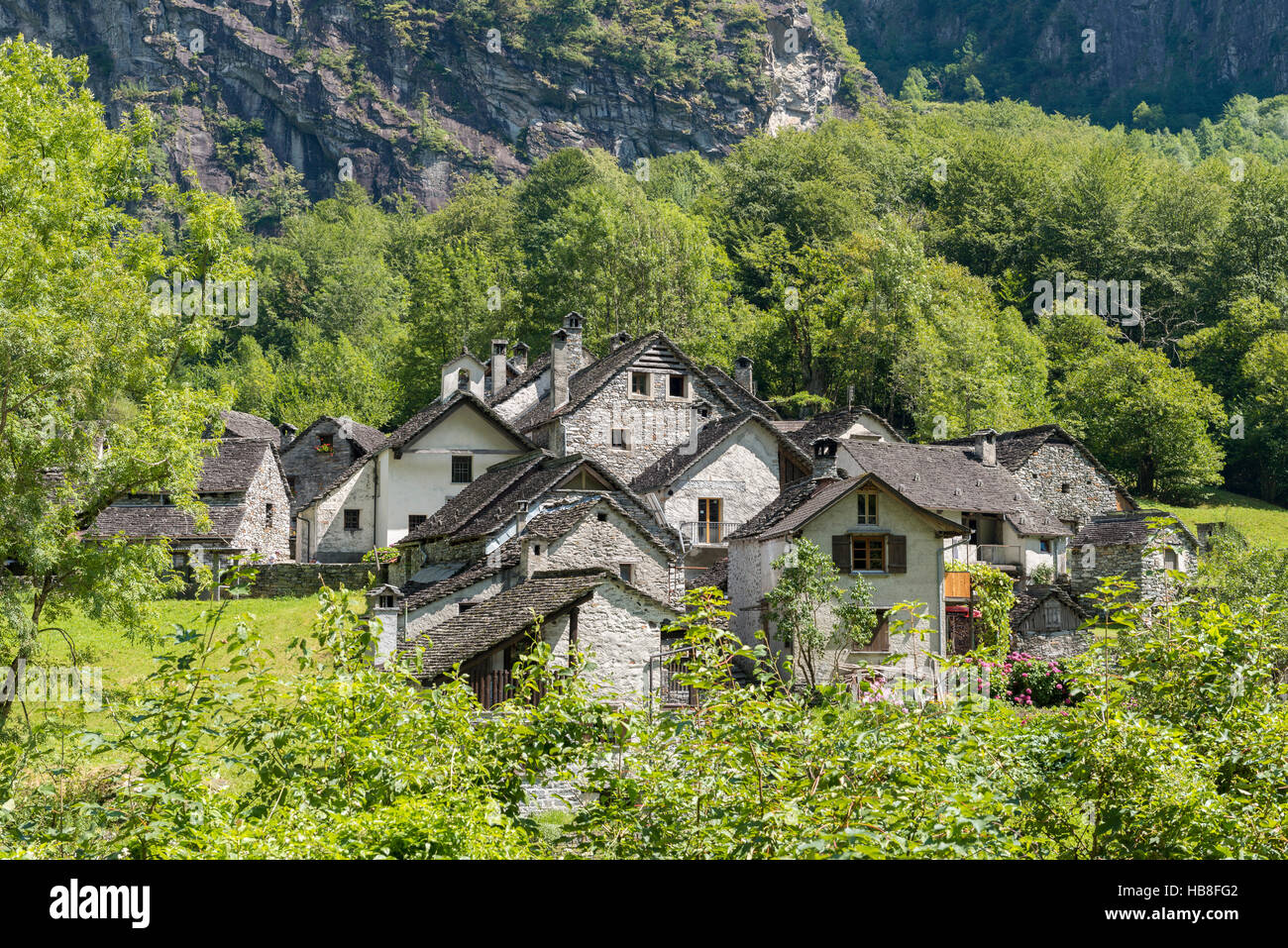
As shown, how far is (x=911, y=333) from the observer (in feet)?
225

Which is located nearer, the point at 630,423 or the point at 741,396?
the point at 630,423

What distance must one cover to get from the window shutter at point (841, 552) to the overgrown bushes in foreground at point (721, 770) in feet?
79.5

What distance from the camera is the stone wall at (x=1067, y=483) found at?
5050cm

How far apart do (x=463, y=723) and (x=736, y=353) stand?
2451 inches

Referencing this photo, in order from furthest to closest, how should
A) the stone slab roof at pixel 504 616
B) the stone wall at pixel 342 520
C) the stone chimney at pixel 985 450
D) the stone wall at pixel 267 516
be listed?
the stone wall at pixel 342 520 < the stone chimney at pixel 985 450 < the stone wall at pixel 267 516 < the stone slab roof at pixel 504 616

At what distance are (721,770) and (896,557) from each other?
27779 mm

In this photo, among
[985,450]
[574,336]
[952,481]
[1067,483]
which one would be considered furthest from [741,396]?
[1067,483]

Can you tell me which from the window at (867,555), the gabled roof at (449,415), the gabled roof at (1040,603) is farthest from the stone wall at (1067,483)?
the gabled roof at (449,415)

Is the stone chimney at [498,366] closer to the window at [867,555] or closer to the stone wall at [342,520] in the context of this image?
the stone wall at [342,520]

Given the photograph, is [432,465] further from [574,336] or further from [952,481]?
[952,481]

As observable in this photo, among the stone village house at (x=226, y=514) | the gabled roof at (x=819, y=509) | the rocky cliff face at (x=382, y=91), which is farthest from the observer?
the rocky cliff face at (x=382, y=91)

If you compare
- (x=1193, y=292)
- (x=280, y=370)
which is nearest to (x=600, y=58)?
(x=280, y=370)

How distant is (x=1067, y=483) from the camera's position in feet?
168

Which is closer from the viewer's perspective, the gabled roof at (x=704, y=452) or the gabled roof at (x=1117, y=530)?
the gabled roof at (x=704, y=452)
